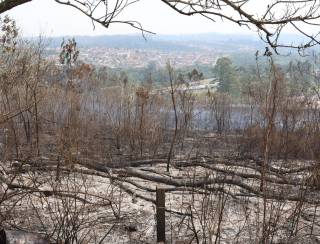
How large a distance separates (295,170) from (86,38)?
152359mm

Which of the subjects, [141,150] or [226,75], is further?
[226,75]

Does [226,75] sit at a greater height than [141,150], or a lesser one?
greater

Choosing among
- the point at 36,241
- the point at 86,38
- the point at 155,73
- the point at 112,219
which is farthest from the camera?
the point at 86,38

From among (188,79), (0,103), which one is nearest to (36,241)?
(0,103)

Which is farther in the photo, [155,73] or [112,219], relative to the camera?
[155,73]

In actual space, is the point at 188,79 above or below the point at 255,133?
above

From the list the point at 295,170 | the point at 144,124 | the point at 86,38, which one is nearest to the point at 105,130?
the point at 144,124

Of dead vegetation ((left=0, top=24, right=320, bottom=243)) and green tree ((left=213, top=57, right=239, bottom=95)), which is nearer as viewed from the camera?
→ dead vegetation ((left=0, top=24, right=320, bottom=243))

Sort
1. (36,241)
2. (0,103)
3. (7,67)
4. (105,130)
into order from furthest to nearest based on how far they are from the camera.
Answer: (105,130) → (7,67) → (0,103) → (36,241)

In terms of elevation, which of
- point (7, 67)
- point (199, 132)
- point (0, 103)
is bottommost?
point (199, 132)

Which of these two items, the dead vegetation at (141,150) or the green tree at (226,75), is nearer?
the dead vegetation at (141,150)

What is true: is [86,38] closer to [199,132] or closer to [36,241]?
[199,132]

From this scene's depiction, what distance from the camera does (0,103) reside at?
10508mm

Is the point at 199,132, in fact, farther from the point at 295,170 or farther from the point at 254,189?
the point at 254,189
